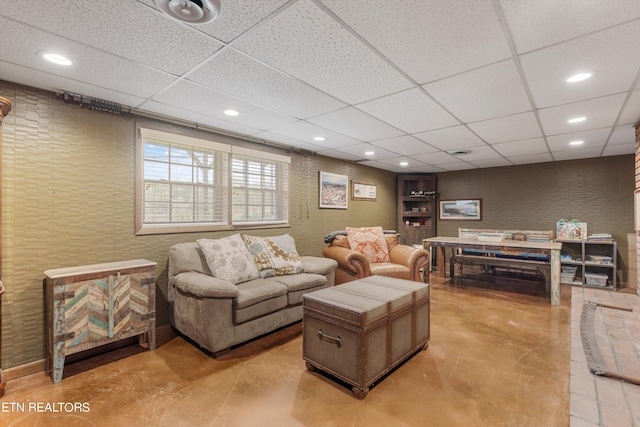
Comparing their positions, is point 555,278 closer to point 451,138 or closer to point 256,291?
point 451,138

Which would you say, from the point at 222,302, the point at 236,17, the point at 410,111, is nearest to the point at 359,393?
the point at 222,302

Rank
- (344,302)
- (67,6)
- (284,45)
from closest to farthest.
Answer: (67,6), (284,45), (344,302)

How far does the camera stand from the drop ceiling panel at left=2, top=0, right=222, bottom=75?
56.9 inches

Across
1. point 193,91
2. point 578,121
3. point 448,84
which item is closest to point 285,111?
point 193,91

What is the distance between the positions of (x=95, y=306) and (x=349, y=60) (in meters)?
2.69

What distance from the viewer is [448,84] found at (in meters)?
2.31

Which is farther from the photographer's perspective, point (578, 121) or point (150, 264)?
point (578, 121)

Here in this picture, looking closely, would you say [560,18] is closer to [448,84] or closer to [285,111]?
[448,84]

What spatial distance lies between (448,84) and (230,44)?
1.63 meters

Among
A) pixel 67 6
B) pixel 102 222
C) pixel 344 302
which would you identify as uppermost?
pixel 67 6

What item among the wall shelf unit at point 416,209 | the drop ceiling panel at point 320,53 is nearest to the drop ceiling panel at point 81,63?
the drop ceiling panel at point 320,53

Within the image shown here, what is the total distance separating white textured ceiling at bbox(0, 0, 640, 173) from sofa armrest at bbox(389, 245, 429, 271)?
1.94 metres

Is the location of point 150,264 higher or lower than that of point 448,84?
lower

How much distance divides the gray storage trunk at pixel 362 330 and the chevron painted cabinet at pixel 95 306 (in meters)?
1.50
